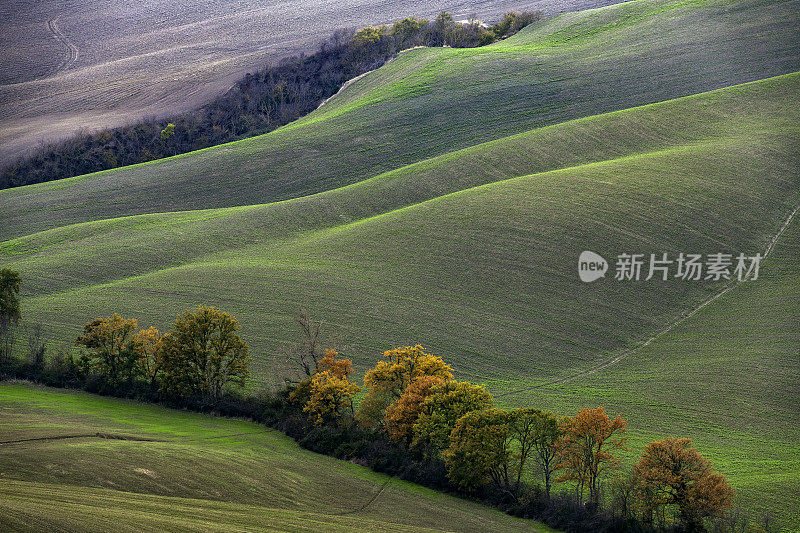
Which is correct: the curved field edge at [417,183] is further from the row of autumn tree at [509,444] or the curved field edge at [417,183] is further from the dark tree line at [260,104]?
the dark tree line at [260,104]

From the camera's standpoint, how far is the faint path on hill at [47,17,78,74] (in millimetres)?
151250

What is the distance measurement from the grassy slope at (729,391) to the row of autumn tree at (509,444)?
2.86m

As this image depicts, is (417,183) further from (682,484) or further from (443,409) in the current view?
(682,484)

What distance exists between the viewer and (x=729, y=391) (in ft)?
142

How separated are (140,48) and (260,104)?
152 ft

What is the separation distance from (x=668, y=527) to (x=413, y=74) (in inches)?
3995

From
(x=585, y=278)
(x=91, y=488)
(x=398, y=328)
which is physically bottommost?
(x=91, y=488)

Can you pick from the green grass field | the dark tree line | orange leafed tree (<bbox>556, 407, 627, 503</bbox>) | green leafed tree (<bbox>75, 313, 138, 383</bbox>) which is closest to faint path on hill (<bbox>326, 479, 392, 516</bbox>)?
the green grass field

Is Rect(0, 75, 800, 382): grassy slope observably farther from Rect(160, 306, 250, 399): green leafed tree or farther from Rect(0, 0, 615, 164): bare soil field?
Rect(0, 0, 615, 164): bare soil field

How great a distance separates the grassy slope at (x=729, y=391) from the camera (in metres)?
35.0

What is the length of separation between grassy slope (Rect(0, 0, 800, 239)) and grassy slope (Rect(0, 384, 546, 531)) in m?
52.8

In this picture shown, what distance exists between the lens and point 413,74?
120500mm

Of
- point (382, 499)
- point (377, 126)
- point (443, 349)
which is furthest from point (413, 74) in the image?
point (382, 499)

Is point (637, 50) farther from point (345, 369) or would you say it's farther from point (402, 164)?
point (345, 369)
